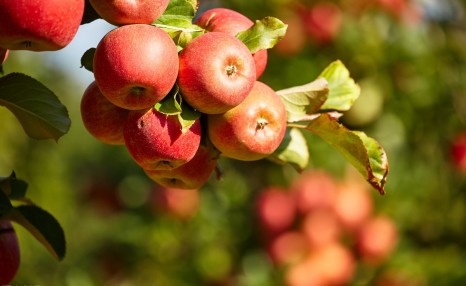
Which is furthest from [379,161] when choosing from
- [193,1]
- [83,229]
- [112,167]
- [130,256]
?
[83,229]

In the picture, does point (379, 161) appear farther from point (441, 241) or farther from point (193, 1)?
point (441, 241)

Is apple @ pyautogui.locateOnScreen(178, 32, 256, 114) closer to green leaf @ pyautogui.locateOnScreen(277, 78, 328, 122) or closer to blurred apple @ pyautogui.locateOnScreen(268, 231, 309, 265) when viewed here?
green leaf @ pyautogui.locateOnScreen(277, 78, 328, 122)

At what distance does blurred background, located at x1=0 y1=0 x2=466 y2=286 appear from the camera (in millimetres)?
2398

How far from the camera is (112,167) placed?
352cm

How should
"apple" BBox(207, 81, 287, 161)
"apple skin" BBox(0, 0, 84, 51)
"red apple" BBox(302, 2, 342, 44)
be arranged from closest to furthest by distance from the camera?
"apple skin" BBox(0, 0, 84, 51)
"apple" BBox(207, 81, 287, 161)
"red apple" BBox(302, 2, 342, 44)

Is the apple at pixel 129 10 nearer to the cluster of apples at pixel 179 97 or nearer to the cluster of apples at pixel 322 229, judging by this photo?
the cluster of apples at pixel 179 97

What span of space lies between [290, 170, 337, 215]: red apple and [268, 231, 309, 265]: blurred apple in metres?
0.09

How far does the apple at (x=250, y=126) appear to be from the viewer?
0.72 m

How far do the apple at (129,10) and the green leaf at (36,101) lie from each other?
105mm

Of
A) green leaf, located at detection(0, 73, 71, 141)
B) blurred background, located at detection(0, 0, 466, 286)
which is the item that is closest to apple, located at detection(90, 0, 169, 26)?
green leaf, located at detection(0, 73, 71, 141)

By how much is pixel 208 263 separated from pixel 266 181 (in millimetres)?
350

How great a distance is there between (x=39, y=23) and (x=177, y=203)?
2.11 m

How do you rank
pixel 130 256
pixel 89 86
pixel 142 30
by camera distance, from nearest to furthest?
pixel 142 30, pixel 89 86, pixel 130 256

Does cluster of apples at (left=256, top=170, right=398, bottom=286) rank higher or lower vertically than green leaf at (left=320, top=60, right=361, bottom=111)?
lower
